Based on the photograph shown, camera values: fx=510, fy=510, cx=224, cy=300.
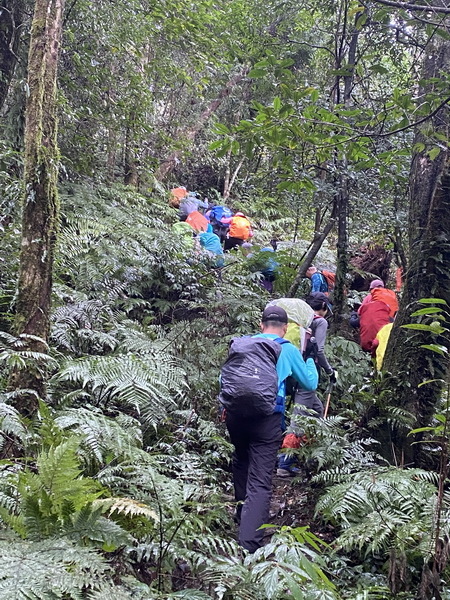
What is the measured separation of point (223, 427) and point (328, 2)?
7.41 metres

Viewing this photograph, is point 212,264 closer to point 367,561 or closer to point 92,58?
point 92,58

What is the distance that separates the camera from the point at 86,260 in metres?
7.00

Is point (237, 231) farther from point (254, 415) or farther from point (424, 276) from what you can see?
point (254, 415)

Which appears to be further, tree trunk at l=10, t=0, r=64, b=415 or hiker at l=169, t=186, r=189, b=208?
Answer: hiker at l=169, t=186, r=189, b=208

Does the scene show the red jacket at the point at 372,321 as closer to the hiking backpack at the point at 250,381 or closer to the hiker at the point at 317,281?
the hiker at the point at 317,281

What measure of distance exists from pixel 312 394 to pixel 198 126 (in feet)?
35.5

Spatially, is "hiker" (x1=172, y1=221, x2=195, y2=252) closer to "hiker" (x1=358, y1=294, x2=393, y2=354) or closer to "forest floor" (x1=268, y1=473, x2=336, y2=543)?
"hiker" (x1=358, y1=294, x2=393, y2=354)

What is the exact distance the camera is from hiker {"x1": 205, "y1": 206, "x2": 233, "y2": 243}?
518 inches

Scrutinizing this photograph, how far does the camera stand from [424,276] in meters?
5.22

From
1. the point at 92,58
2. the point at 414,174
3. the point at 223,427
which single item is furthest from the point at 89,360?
the point at 92,58

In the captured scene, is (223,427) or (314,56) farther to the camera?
(314,56)

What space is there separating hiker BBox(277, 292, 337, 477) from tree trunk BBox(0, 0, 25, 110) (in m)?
5.30

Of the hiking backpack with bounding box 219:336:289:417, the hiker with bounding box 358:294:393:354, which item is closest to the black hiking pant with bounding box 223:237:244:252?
the hiker with bounding box 358:294:393:354

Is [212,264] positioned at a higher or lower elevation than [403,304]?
higher
